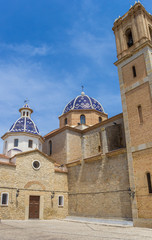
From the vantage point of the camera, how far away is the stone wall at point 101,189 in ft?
48.3

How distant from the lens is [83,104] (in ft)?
88.9

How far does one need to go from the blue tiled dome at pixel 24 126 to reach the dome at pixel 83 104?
6.00m

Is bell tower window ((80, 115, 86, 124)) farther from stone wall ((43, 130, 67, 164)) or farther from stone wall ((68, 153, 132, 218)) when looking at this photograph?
stone wall ((68, 153, 132, 218))

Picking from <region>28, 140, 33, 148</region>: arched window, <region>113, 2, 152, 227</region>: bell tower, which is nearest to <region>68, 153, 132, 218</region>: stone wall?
<region>113, 2, 152, 227</region>: bell tower

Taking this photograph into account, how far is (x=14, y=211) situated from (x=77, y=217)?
5253 mm

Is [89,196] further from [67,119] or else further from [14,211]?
[67,119]

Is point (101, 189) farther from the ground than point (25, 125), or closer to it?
closer to it

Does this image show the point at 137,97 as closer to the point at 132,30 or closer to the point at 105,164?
the point at 105,164

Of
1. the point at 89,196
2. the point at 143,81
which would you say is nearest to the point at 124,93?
the point at 143,81

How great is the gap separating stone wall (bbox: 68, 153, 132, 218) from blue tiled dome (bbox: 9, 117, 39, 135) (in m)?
5.92

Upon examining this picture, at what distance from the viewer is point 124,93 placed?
1631 cm

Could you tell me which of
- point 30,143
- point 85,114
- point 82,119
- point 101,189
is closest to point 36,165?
point 30,143

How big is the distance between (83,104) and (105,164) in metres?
11.9

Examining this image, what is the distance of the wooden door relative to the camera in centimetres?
1696
